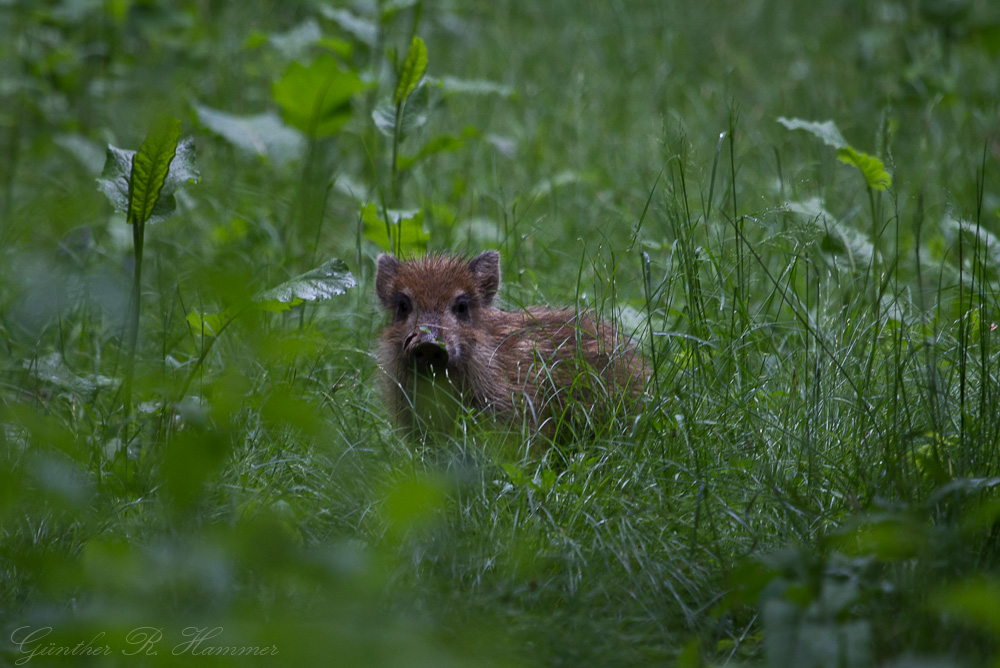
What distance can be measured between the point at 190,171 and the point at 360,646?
243cm

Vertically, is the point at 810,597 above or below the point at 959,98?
below

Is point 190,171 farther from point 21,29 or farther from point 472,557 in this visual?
point 21,29

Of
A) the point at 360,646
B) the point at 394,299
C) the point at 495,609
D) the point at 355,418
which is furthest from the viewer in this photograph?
the point at 394,299

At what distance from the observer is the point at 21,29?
7.80 metres

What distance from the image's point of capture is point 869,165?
4.25m

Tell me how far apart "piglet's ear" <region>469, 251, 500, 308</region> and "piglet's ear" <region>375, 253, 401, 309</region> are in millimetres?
388

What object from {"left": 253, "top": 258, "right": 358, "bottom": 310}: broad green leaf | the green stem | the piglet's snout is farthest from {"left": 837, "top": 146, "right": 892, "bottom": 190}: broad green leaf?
the green stem

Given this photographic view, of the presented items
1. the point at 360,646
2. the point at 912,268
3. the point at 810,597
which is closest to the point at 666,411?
the point at 810,597

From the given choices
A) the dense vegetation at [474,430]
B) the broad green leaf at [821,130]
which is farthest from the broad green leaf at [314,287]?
the broad green leaf at [821,130]

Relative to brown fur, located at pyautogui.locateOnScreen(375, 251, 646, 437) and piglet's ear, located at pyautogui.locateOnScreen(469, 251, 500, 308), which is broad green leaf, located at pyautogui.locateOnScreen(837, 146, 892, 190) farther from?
piglet's ear, located at pyautogui.locateOnScreen(469, 251, 500, 308)

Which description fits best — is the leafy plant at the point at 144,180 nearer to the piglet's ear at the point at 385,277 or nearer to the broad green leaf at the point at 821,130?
the piglet's ear at the point at 385,277

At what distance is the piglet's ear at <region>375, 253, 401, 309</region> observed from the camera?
4758 millimetres

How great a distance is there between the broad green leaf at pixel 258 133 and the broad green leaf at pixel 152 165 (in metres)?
2.33

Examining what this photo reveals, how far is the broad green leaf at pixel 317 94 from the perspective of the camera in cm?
531
